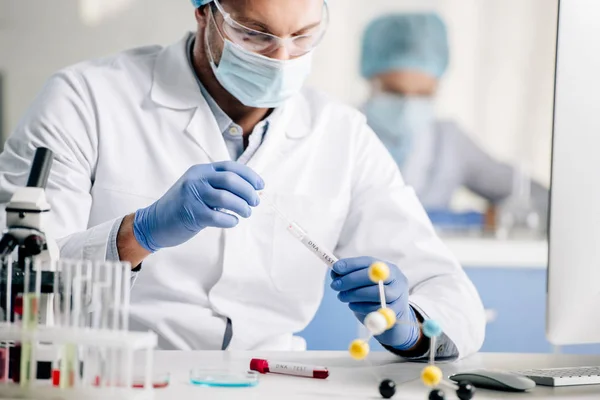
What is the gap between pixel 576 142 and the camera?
126 centimetres

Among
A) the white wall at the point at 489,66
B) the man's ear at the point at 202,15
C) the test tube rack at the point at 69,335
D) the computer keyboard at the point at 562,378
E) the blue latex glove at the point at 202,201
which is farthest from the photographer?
the white wall at the point at 489,66

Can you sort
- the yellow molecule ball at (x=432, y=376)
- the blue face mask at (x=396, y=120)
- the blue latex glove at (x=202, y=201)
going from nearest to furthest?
1. the yellow molecule ball at (x=432, y=376)
2. the blue latex glove at (x=202, y=201)
3. the blue face mask at (x=396, y=120)

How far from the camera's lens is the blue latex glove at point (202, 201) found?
1.45 m

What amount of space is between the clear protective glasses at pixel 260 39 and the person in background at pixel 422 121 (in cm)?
210

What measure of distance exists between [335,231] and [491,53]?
101 inches

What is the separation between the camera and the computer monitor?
126 centimetres

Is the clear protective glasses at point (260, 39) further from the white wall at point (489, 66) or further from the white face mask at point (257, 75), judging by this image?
the white wall at point (489, 66)

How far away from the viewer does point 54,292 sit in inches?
44.0

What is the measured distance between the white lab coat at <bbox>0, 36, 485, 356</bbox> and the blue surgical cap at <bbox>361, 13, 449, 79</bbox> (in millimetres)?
2020

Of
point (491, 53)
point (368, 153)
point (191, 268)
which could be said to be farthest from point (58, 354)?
point (491, 53)

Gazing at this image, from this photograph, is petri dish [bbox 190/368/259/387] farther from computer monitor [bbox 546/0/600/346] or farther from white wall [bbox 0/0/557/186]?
white wall [bbox 0/0/557/186]

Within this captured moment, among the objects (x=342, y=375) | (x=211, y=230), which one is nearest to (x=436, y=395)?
(x=342, y=375)

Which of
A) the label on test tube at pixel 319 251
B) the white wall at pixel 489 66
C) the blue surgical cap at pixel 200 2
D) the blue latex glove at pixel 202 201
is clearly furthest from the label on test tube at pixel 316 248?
the white wall at pixel 489 66

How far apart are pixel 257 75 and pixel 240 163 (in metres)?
0.27
